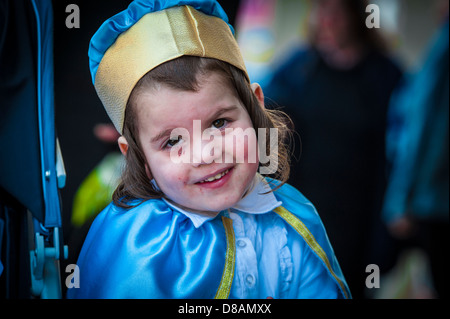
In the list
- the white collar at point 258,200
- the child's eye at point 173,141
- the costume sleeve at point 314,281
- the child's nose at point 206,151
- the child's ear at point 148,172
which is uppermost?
the child's eye at point 173,141

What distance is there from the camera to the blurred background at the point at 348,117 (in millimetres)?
1018

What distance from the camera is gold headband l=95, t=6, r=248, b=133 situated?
861mm

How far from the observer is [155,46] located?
865 millimetres

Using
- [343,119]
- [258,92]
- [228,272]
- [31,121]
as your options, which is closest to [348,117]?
[343,119]

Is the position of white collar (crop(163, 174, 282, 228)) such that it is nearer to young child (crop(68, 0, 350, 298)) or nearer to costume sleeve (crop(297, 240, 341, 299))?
young child (crop(68, 0, 350, 298))

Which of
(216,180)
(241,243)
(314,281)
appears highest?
(216,180)

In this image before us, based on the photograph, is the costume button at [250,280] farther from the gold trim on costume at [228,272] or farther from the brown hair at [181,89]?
the brown hair at [181,89]

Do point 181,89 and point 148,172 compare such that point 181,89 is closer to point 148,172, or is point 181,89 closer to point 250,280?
point 148,172

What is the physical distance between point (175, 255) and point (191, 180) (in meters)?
0.17

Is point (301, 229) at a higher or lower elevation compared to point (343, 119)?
lower

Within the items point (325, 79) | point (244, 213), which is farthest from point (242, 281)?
point (325, 79)

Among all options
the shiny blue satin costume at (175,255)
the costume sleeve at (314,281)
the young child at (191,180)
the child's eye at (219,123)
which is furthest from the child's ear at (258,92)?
the costume sleeve at (314,281)

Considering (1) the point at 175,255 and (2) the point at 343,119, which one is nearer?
(1) the point at 175,255

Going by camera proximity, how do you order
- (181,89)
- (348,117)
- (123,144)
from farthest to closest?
(348,117)
(123,144)
(181,89)
